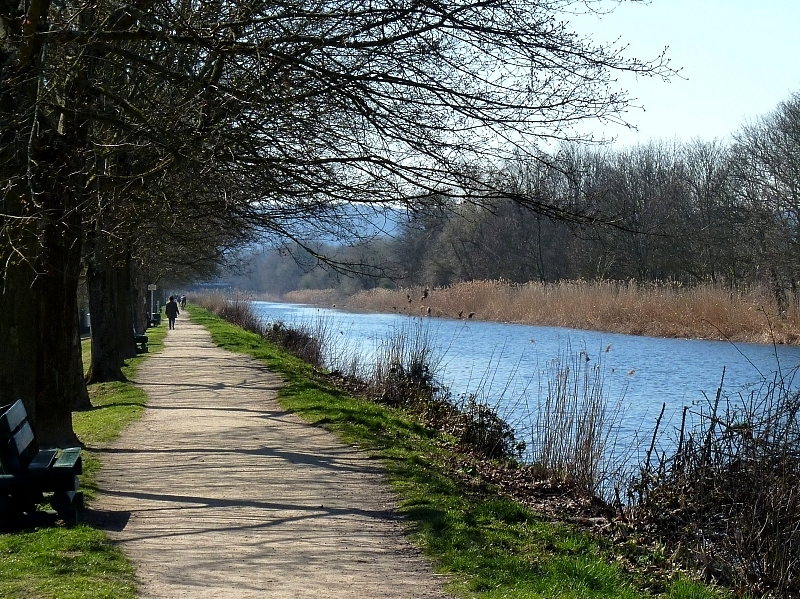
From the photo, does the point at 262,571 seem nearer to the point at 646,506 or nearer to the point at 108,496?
the point at 108,496

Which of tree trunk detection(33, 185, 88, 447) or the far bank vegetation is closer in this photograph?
tree trunk detection(33, 185, 88, 447)

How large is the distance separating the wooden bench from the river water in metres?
5.86

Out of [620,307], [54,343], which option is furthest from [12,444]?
[620,307]

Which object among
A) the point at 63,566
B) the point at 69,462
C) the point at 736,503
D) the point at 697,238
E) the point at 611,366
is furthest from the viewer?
the point at 697,238

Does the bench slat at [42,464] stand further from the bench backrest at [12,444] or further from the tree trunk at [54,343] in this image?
the tree trunk at [54,343]

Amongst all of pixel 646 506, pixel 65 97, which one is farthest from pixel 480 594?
pixel 65 97

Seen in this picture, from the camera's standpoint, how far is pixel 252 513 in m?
8.08

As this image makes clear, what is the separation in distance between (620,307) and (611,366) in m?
11.6

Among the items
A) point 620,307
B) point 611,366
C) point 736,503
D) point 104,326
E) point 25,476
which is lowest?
point 736,503

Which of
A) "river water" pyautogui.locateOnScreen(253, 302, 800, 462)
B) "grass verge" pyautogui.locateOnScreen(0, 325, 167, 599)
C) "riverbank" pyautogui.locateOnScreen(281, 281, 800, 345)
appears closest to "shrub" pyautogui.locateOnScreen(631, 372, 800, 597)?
"river water" pyautogui.locateOnScreen(253, 302, 800, 462)

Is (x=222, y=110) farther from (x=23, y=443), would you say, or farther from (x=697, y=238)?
(x=697, y=238)

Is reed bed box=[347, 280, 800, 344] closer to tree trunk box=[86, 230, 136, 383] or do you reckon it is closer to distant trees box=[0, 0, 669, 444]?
tree trunk box=[86, 230, 136, 383]

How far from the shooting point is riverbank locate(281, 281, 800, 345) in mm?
26672

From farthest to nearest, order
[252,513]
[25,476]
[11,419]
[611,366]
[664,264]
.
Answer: [664,264] < [611,366] < [252,513] < [11,419] < [25,476]
